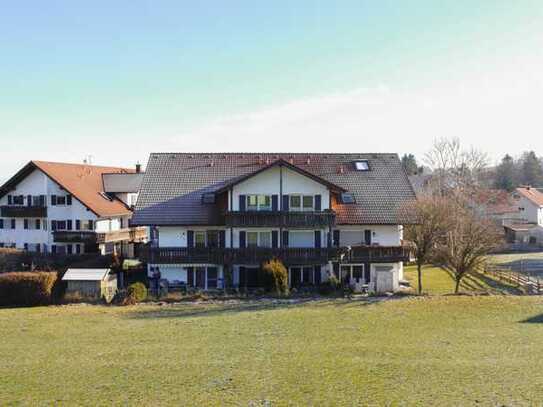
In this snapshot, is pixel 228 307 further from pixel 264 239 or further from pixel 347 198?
pixel 347 198

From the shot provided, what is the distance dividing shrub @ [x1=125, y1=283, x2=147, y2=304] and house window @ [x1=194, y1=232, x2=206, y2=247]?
6156 millimetres

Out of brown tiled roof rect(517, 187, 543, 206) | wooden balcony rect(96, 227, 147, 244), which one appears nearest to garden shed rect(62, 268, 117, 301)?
wooden balcony rect(96, 227, 147, 244)

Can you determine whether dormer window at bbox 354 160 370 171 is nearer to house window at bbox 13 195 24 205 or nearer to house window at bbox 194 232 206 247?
house window at bbox 194 232 206 247

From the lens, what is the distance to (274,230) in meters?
33.9

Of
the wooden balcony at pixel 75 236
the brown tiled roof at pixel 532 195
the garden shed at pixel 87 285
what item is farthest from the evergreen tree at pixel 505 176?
the garden shed at pixel 87 285

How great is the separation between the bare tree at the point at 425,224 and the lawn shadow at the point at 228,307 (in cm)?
630

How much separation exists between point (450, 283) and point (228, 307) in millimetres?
19842

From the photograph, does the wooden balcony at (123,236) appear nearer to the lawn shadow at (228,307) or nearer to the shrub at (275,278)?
the lawn shadow at (228,307)

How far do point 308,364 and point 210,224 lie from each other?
19.0 m

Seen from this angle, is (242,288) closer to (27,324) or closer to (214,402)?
(27,324)

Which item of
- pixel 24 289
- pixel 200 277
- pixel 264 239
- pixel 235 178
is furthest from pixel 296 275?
pixel 24 289

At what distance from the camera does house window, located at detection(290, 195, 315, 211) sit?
3406 cm

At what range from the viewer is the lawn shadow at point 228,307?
24984mm

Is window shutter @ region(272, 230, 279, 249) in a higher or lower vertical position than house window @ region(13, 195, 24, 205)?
lower
